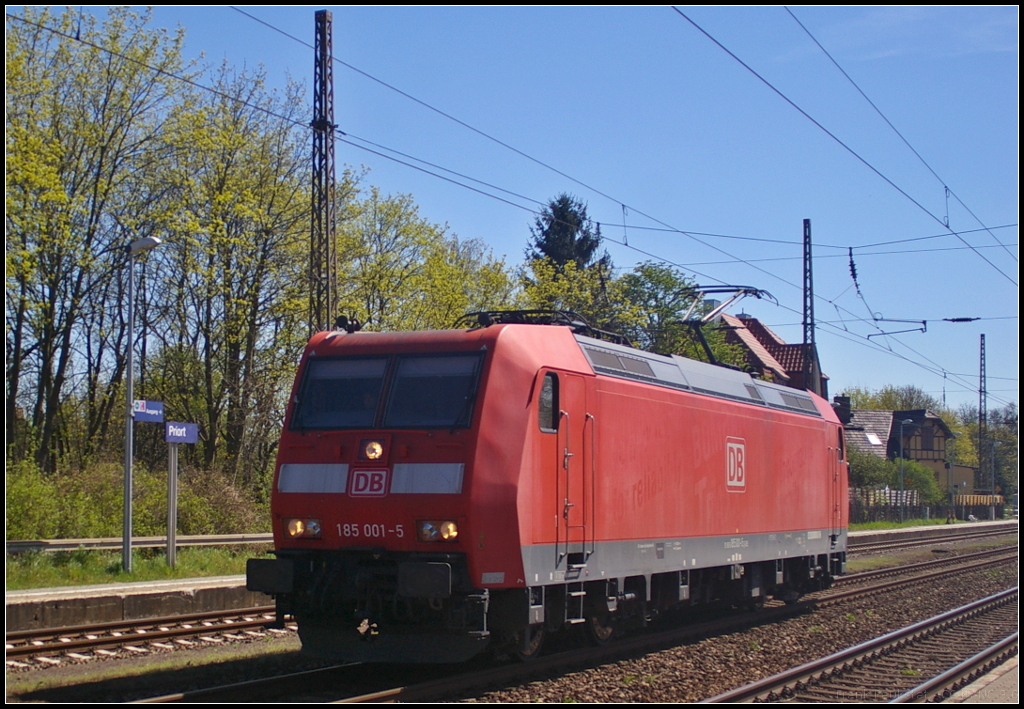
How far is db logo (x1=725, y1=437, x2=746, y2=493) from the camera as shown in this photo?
14.1 metres

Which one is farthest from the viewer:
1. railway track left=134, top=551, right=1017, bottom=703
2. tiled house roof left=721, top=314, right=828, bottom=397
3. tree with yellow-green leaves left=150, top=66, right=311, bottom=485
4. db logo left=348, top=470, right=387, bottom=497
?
tiled house roof left=721, top=314, right=828, bottom=397

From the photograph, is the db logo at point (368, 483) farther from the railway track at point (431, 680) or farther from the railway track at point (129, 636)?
the railway track at point (129, 636)

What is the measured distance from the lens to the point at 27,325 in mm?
27891

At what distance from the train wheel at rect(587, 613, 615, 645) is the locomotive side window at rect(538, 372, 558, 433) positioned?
2512mm

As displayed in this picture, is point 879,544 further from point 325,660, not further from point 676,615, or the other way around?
point 325,660

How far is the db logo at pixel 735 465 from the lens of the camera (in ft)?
46.4

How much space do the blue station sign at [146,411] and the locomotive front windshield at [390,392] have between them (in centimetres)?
704

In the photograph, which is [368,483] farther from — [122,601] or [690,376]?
[122,601]

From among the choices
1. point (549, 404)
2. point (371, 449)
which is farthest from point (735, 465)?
point (371, 449)

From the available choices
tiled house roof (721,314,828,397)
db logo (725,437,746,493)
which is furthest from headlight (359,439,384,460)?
tiled house roof (721,314,828,397)

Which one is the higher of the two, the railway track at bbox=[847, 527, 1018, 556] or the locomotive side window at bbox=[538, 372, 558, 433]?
the locomotive side window at bbox=[538, 372, 558, 433]

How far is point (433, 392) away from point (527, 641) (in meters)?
2.67

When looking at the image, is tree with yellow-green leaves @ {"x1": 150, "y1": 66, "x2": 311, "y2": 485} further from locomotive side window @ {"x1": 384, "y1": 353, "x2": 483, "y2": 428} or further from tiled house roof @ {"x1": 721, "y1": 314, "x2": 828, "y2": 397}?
tiled house roof @ {"x1": 721, "y1": 314, "x2": 828, "y2": 397}

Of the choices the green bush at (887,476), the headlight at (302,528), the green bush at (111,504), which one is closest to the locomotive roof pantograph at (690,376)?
the headlight at (302,528)
